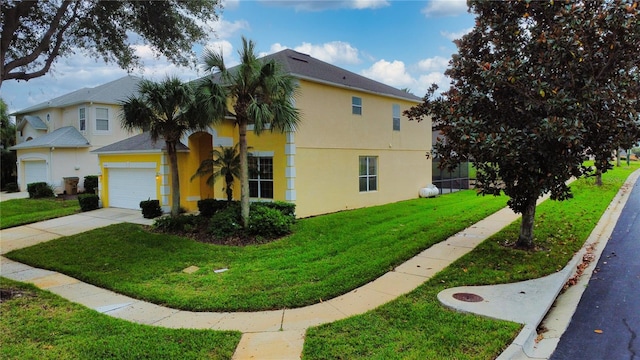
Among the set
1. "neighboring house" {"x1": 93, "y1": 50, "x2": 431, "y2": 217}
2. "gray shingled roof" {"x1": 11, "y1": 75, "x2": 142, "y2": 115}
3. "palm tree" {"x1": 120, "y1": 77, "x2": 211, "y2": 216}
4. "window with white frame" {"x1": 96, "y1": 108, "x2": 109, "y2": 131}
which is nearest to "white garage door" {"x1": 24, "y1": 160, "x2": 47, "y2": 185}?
"window with white frame" {"x1": 96, "y1": 108, "x2": 109, "y2": 131}

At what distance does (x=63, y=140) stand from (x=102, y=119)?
2575mm

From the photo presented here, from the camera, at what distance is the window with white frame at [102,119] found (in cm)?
2384

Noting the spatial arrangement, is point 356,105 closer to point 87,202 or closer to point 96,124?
point 87,202

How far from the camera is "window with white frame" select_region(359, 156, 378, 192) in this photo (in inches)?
653

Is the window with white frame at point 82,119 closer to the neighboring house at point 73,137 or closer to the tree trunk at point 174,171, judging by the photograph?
the neighboring house at point 73,137

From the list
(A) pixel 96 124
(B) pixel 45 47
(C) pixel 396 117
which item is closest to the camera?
(B) pixel 45 47

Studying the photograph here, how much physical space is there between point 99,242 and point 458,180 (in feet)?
65.4

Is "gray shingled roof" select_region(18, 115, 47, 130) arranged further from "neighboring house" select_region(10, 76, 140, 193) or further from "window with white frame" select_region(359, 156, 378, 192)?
"window with white frame" select_region(359, 156, 378, 192)

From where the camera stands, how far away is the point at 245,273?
7.59 m

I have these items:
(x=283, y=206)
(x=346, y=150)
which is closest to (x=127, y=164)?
(x=283, y=206)

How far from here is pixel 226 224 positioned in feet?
35.3

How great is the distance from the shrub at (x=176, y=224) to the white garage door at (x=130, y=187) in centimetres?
420

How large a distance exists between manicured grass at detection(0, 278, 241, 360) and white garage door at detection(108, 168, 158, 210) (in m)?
10.6

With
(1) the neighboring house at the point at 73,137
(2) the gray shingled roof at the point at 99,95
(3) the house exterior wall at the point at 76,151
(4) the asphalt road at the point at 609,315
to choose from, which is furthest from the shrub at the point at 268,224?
(2) the gray shingled roof at the point at 99,95
